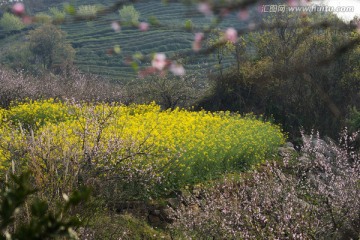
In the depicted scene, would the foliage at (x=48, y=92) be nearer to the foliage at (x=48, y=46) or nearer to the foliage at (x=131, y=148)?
the foliage at (x=131, y=148)

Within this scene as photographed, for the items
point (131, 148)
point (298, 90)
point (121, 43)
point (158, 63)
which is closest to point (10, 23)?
point (121, 43)

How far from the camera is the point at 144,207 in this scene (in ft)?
26.8

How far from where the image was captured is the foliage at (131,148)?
21.5 feet

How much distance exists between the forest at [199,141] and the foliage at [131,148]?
0.04m

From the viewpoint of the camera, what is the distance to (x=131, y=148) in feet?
26.9

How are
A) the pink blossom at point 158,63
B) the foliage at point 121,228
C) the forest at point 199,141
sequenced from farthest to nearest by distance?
the foliage at point 121,228 → the pink blossom at point 158,63 → the forest at point 199,141

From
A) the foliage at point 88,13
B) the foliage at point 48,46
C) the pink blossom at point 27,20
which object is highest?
the foliage at point 88,13

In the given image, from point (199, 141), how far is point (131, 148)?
2.71m

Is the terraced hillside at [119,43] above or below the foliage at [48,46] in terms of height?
below

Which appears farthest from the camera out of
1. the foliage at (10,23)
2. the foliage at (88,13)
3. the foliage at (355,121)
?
the foliage at (10,23)

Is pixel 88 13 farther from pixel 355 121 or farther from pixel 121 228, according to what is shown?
pixel 355 121

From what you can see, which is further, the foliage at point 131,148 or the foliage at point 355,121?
the foliage at point 355,121

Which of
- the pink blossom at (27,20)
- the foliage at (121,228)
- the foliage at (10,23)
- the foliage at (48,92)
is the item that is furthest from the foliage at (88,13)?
the foliage at (10,23)

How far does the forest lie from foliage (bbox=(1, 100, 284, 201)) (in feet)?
0.14
